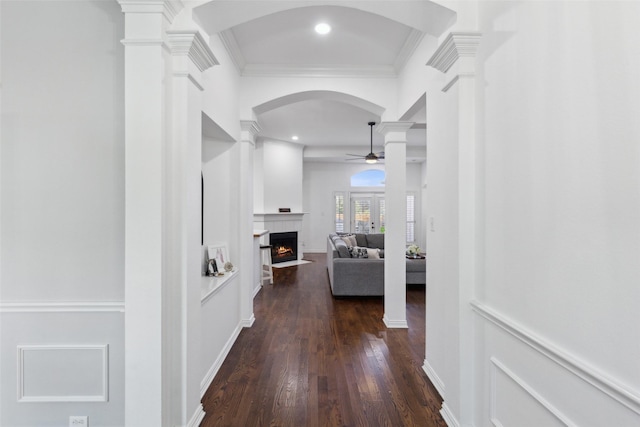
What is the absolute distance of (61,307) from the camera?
1650mm

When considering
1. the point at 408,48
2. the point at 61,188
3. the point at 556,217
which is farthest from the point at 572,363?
the point at 408,48

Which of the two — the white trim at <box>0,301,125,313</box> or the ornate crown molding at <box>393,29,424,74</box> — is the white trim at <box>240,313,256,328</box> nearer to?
the white trim at <box>0,301,125,313</box>

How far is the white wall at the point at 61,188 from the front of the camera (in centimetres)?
164

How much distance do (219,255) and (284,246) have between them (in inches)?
→ 190

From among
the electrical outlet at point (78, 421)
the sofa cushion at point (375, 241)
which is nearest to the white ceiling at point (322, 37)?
the electrical outlet at point (78, 421)

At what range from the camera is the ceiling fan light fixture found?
2.58 m

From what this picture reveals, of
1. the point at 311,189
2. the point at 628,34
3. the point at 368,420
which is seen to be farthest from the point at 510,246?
the point at 311,189

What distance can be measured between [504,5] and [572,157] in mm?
936

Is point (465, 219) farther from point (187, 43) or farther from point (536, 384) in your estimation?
point (187, 43)

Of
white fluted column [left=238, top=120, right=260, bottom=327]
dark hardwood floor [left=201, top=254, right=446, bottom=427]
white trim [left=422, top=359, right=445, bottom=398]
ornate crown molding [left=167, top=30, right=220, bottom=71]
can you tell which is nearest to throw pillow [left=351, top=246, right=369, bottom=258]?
dark hardwood floor [left=201, top=254, right=446, bottom=427]

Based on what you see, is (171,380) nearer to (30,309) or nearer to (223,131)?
(30,309)

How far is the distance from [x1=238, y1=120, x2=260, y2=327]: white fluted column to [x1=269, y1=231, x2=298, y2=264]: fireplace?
379 centimetres

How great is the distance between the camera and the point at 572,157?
1073 millimetres

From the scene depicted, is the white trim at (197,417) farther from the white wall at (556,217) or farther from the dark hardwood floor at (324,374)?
the white wall at (556,217)
